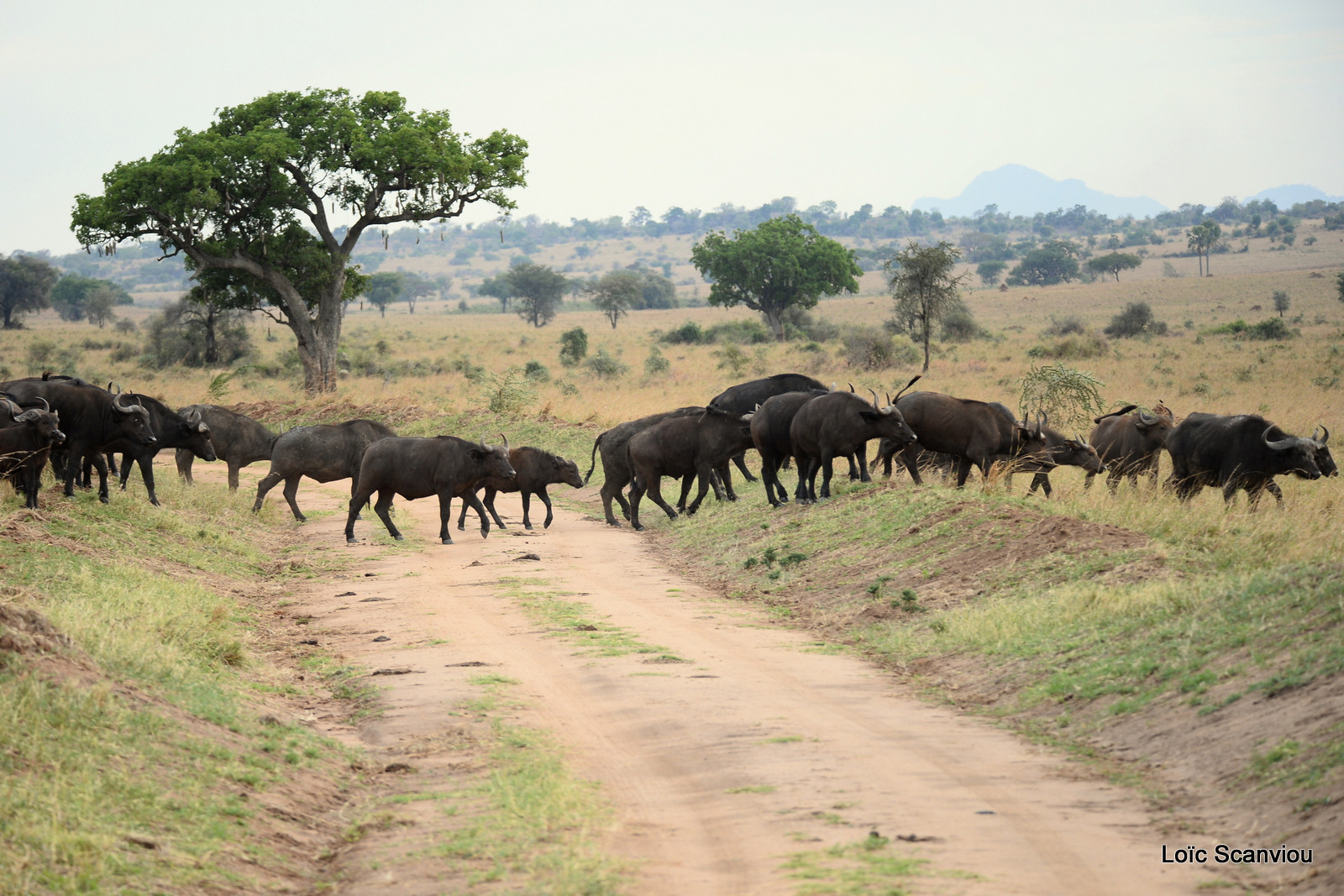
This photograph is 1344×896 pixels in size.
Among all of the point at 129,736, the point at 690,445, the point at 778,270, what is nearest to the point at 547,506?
the point at 690,445

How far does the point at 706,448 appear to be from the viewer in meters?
18.1

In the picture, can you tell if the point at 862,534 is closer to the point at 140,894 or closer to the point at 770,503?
the point at 770,503

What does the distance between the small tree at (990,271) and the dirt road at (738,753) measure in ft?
353

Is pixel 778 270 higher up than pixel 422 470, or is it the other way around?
pixel 778 270

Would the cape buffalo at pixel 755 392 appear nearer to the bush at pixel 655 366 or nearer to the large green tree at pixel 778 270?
the bush at pixel 655 366

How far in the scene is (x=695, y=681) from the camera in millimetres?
9039

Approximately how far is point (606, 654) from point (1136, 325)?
5395cm

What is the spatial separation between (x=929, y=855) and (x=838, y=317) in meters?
82.5

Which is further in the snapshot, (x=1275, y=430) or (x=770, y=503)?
(x=770, y=503)

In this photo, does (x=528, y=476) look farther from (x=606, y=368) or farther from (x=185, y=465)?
(x=606, y=368)

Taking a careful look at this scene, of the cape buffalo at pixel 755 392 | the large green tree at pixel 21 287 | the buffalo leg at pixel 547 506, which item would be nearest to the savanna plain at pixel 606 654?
the buffalo leg at pixel 547 506

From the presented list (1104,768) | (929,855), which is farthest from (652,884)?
(1104,768)

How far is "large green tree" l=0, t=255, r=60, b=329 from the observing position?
80.4 meters

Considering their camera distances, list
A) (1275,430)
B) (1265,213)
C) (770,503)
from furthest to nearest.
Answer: (1265,213)
(770,503)
(1275,430)
